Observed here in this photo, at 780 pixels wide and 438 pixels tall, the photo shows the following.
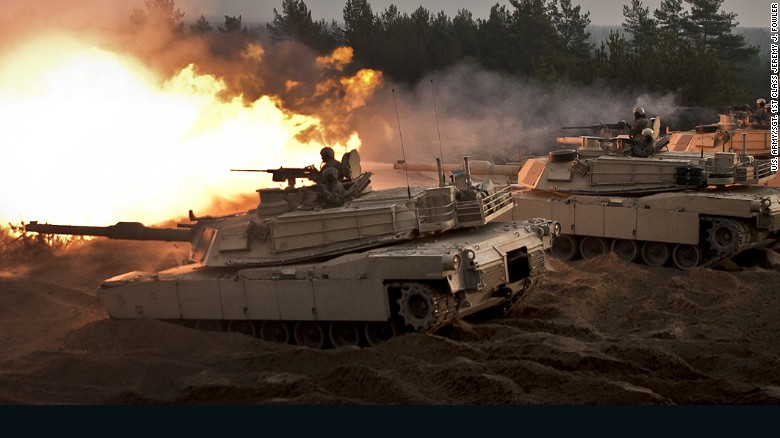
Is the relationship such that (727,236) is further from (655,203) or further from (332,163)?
(332,163)

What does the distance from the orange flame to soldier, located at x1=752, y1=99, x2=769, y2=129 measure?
37.1 feet

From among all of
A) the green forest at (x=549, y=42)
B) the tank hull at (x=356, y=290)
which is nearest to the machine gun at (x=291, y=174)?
the tank hull at (x=356, y=290)

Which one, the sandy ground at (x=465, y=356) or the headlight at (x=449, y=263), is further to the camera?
the headlight at (x=449, y=263)

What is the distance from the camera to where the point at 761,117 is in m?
25.5

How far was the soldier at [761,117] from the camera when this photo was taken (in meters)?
25.3

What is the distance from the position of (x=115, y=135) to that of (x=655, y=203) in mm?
8970

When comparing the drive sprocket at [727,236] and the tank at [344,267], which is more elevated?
the tank at [344,267]

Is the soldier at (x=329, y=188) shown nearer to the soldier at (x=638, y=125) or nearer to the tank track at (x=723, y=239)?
the tank track at (x=723, y=239)

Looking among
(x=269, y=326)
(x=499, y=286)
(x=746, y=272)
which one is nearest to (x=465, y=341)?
(x=499, y=286)

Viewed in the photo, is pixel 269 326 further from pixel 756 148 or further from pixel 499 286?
pixel 756 148

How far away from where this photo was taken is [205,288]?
1470cm

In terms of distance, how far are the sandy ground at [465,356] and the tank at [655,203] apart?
4.17ft

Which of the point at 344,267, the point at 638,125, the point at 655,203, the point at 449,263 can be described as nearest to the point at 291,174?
the point at 344,267

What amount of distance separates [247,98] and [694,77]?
17067mm
